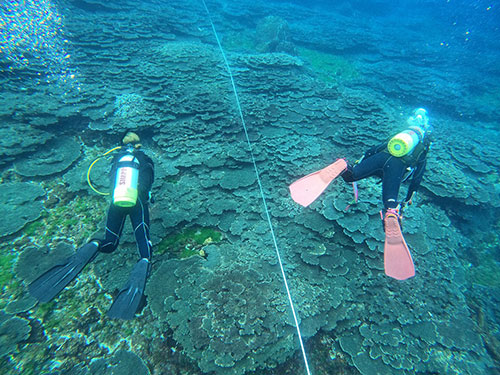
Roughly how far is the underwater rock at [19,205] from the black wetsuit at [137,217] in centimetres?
192

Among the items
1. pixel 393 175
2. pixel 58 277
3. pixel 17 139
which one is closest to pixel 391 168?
pixel 393 175

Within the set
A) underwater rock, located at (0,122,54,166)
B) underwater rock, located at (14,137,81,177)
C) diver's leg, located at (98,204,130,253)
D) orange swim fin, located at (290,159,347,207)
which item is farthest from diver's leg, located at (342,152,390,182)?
underwater rock, located at (0,122,54,166)

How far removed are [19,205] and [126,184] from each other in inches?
108

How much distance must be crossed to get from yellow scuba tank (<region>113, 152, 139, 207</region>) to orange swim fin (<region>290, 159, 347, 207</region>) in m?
2.23

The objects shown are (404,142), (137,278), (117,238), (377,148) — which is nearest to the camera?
(137,278)

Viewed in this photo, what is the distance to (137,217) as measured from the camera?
3.07 metres

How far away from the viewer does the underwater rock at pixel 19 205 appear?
3.52m

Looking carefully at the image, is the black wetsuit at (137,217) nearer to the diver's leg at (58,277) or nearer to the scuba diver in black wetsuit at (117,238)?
the scuba diver in black wetsuit at (117,238)

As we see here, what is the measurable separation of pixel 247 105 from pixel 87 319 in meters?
6.20

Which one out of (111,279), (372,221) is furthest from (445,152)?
(111,279)

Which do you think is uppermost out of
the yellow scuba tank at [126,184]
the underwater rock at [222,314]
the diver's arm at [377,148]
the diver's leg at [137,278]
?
the yellow scuba tank at [126,184]

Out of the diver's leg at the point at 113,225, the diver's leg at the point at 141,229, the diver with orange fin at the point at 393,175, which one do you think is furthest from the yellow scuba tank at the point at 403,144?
the diver's leg at the point at 113,225

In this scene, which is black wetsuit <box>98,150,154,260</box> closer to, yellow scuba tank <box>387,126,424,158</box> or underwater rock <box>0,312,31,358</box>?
underwater rock <box>0,312,31,358</box>

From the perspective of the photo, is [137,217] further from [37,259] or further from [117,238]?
[37,259]
